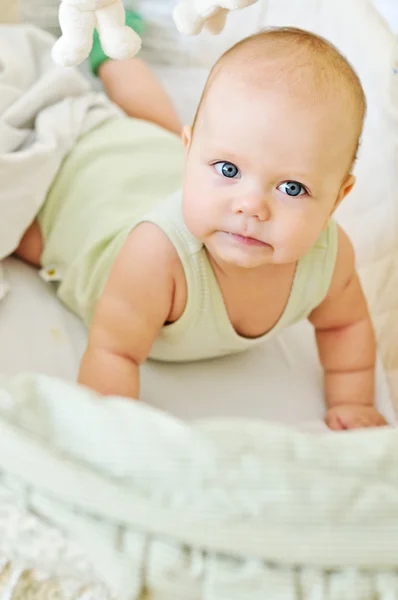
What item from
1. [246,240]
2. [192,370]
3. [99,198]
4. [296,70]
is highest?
[296,70]

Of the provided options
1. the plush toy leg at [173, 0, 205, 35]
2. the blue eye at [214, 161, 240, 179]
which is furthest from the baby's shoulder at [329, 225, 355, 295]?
the plush toy leg at [173, 0, 205, 35]

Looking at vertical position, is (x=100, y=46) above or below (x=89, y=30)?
below

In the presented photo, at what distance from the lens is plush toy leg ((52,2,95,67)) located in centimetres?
50

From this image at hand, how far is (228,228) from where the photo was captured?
0.64m

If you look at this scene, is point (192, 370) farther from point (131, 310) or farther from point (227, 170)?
point (227, 170)

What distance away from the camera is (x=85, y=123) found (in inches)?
37.9

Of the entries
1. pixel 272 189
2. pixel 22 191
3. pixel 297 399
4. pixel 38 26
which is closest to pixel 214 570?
pixel 272 189

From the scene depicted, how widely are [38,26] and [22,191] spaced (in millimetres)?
401

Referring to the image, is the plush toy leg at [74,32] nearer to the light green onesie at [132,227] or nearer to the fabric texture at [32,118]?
Result: the light green onesie at [132,227]

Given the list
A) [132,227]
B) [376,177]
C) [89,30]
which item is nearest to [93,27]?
[89,30]

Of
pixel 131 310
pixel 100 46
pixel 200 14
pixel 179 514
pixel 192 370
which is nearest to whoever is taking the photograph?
pixel 179 514

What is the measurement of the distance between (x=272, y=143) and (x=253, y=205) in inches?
2.0

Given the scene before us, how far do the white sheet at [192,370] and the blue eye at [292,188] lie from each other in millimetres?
271

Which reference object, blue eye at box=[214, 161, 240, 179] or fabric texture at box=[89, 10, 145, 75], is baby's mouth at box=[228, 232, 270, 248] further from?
fabric texture at box=[89, 10, 145, 75]
